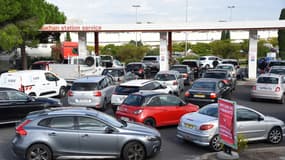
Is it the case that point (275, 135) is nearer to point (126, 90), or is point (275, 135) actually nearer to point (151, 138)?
point (151, 138)

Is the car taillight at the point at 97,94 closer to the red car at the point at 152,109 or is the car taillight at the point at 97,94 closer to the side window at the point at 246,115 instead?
the red car at the point at 152,109

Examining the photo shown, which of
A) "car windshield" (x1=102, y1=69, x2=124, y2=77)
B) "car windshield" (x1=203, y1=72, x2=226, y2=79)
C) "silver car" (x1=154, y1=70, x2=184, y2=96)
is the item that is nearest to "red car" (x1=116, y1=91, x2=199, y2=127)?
"silver car" (x1=154, y1=70, x2=184, y2=96)

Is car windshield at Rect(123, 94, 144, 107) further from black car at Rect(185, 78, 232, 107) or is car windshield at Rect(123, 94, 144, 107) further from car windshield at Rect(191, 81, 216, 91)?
car windshield at Rect(191, 81, 216, 91)

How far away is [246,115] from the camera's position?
1206cm

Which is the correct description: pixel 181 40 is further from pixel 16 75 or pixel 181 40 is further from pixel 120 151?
pixel 120 151

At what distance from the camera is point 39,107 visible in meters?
15.2

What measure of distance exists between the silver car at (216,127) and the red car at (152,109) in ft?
5.72

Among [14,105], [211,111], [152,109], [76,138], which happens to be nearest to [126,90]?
[152,109]

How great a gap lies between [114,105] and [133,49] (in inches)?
1502

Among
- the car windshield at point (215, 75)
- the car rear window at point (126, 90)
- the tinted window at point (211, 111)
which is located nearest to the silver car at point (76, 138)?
the tinted window at point (211, 111)

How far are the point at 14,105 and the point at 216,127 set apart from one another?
7.95 m

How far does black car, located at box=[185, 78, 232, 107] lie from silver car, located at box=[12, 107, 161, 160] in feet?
26.9

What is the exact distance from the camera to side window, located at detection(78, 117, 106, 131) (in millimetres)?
9891

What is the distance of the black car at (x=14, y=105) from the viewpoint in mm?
14695
